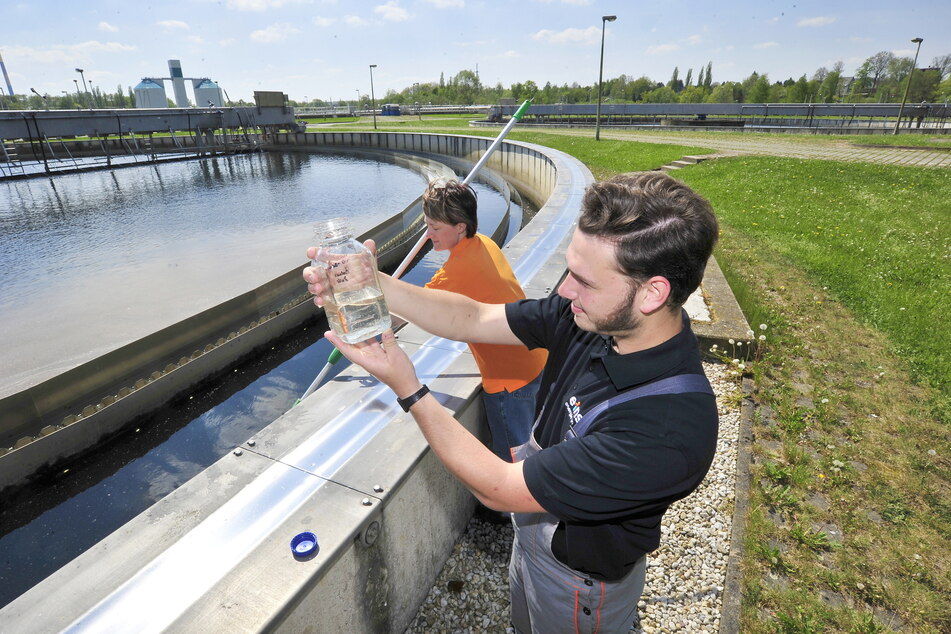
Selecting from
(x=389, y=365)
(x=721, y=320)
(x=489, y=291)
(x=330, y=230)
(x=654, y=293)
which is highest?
(x=330, y=230)

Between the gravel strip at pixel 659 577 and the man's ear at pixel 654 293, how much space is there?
2.45m

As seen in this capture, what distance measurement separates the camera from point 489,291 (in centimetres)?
327

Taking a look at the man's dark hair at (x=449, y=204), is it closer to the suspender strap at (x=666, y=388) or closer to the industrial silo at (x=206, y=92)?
the suspender strap at (x=666, y=388)

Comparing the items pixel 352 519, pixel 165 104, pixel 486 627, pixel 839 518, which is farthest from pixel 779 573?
pixel 165 104

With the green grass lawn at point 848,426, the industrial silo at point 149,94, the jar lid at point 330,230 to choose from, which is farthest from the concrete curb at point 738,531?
the industrial silo at point 149,94

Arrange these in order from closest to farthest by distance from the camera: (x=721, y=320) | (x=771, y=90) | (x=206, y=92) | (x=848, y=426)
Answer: (x=848, y=426), (x=721, y=320), (x=771, y=90), (x=206, y=92)

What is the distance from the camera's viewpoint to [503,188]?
1053 inches

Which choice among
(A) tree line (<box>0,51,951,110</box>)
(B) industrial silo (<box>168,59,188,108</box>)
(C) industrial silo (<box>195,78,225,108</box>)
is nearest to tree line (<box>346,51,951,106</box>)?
(A) tree line (<box>0,51,951,110</box>)

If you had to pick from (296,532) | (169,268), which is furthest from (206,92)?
(296,532)

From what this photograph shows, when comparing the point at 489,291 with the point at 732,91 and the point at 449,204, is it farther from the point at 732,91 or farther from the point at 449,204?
the point at 732,91

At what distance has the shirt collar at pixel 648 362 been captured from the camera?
5.31ft

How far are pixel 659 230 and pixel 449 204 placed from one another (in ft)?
6.03

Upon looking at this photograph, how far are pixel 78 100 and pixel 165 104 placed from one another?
35670 mm

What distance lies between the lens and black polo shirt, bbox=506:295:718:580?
1.47 metres
